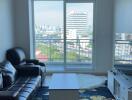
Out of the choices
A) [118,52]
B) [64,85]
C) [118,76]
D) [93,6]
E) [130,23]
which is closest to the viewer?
[64,85]

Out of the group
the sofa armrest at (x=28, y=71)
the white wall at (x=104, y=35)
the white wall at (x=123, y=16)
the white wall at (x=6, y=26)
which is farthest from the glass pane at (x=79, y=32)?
the sofa armrest at (x=28, y=71)

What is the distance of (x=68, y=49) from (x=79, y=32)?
0.60 metres

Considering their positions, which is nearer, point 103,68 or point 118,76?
point 118,76

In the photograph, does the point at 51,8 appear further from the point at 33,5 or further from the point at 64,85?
the point at 64,85

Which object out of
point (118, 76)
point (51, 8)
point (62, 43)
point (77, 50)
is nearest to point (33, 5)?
point (51, 8)

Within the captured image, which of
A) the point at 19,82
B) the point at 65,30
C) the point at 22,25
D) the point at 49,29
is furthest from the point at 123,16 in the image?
the point at 19,82

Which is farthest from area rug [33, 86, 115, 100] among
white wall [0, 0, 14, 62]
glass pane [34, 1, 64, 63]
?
glass pane [34, 1, 64, 63]

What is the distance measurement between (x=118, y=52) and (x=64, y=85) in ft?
10.3

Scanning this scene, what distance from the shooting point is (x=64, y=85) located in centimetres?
301

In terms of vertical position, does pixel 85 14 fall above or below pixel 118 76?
above

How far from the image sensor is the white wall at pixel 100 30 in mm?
6004

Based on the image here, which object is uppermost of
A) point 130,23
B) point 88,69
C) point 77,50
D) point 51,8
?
point 51,8

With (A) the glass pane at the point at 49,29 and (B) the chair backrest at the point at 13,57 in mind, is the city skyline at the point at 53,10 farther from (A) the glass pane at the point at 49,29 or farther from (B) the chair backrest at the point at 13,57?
(B) the chair backrest at the point at 13,57

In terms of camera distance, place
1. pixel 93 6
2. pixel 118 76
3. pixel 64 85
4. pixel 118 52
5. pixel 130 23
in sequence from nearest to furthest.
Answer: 1. pixel 64 85
2. pixel 118 76
3. pixel 130 23
4. pixel 118 52
5. pixel 93 6
